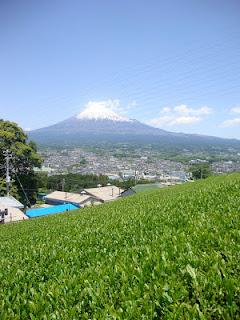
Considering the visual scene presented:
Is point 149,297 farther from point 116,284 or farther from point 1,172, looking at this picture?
point 1,172

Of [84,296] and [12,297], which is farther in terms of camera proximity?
[12,297]

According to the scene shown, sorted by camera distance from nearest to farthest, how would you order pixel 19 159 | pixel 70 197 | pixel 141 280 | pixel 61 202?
1. pixel 141 280
2. pixel 19 159
3. pixel 61 202
4. pixel 70 197

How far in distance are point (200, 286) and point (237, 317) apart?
824 mm

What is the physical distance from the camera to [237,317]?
4.32 m

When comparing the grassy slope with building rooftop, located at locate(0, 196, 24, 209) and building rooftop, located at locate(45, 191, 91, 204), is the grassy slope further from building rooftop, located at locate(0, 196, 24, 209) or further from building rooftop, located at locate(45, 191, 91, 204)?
building rooftop, located at locate(45, 191, 91, 204)

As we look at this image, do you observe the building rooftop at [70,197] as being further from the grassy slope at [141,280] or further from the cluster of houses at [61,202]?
the grassy slope at [141,280]

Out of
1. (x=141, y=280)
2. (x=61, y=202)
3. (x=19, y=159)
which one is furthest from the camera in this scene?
(x=61, y=202)

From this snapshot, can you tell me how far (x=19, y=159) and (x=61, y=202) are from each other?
1758 cm

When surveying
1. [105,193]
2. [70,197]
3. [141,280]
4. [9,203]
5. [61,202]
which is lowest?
[61,202]

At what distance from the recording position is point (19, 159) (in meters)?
57.6

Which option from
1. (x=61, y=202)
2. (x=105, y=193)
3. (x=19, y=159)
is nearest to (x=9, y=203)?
(x=19, y=159)

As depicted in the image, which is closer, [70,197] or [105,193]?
[70,197]

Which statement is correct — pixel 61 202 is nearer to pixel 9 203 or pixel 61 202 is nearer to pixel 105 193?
pixel 105 193

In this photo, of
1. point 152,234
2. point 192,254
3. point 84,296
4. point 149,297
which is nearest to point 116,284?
point 84,296
